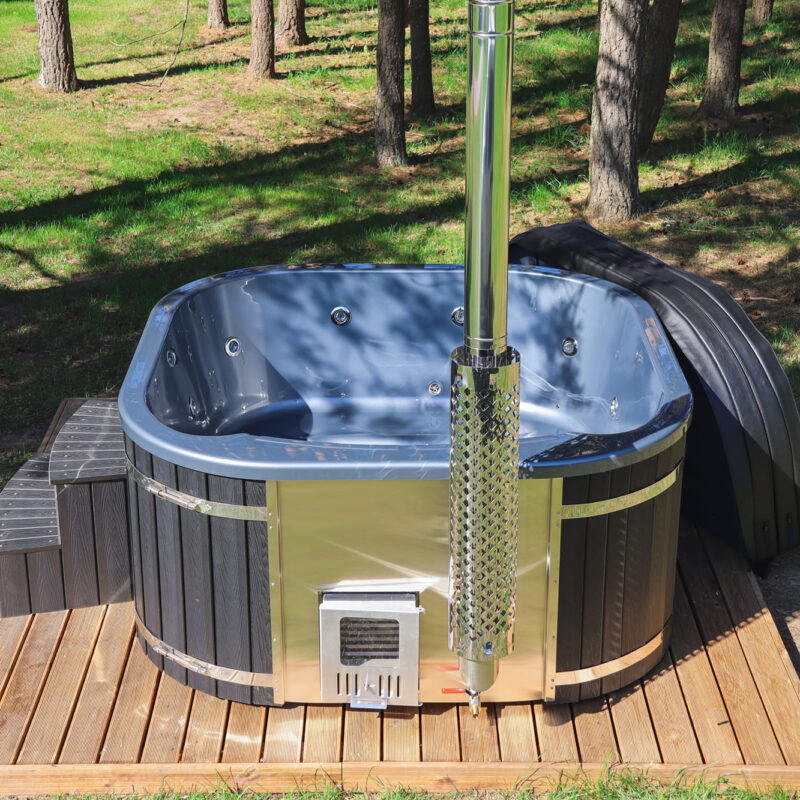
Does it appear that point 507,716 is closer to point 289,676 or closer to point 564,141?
point 289,676

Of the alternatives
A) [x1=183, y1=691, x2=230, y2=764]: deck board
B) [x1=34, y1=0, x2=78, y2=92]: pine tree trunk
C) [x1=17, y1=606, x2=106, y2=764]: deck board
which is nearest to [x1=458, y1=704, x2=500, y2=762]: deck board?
[x1=183, y1=691, x2=230, y2=764]: deck board

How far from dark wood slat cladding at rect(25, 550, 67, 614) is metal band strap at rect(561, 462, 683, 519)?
1.68 m

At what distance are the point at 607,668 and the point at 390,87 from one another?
539 cm

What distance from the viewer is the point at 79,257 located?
676 centimetres

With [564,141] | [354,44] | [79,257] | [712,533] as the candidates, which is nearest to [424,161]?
[564,141]

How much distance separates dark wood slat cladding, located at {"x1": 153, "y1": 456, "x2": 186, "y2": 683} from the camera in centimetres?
292

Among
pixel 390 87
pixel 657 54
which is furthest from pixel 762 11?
pixel 390 87

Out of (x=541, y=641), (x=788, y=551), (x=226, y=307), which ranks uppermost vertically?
(x=226, y=307)

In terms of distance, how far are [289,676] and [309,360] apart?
1.91 metres

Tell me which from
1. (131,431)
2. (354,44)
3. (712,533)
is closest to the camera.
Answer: (131,431)

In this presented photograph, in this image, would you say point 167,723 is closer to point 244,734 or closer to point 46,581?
point 244,734

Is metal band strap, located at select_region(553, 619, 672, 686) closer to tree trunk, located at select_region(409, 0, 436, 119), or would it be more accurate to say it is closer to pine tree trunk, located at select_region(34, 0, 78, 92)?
tree trunk, located at select_region(409, 0, 436, 119)

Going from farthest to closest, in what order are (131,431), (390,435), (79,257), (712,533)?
1. (79,257)
2. (390,435)
3. (712,533)
4. (131,431)

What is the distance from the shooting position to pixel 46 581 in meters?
3.46
